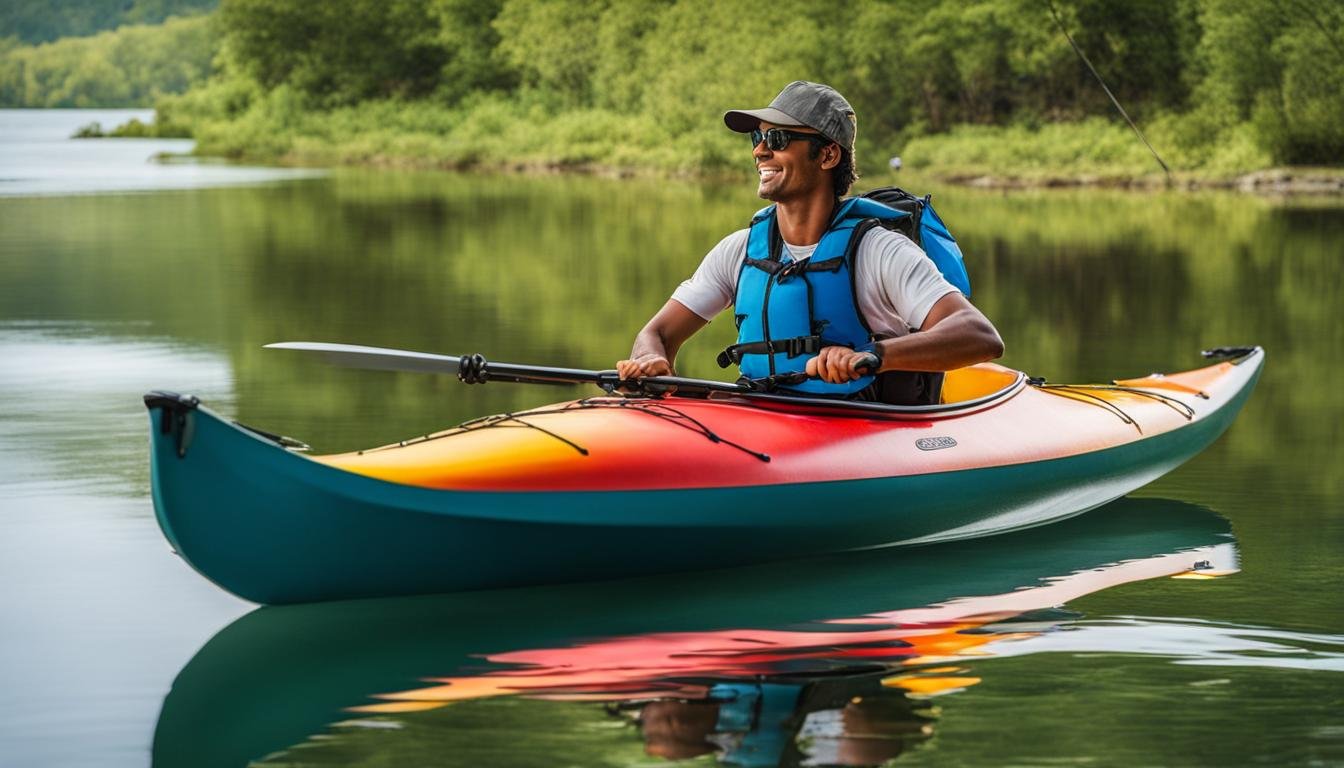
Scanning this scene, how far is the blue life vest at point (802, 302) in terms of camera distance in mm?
5055

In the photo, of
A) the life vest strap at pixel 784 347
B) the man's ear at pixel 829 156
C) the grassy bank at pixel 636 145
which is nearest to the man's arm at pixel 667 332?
the life vest strap at pixel 784 347

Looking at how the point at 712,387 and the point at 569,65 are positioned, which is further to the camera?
the point at 569,65

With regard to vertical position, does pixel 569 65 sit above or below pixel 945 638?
above

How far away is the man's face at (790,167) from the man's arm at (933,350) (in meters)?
0.51

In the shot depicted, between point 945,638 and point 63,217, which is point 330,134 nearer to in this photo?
point 63,217

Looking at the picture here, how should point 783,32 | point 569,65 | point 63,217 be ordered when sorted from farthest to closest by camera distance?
point 569,65 → point 783,32 → point 63,217

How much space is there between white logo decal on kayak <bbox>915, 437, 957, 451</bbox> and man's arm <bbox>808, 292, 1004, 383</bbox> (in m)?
0.38

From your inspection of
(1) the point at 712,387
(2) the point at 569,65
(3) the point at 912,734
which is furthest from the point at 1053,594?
(2) the point at 569,65

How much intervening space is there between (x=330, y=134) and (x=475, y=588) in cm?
4846

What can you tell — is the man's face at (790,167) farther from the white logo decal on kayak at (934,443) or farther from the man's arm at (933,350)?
the white logo decal on kayak at (934,443)

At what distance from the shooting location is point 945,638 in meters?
4.45

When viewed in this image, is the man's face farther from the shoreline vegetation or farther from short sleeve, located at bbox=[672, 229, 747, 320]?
the shoreline vegetation

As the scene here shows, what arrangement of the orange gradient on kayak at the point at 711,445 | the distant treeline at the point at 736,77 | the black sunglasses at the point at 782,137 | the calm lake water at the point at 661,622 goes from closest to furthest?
the calm lake water at the point at 661,622 < the orange gradient on kayak at the point at 711,445 < the black sunglasses at the point at 782,137 < the distant treeline at the point at 736,77

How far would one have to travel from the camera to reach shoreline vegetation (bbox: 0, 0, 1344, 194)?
3059cm
